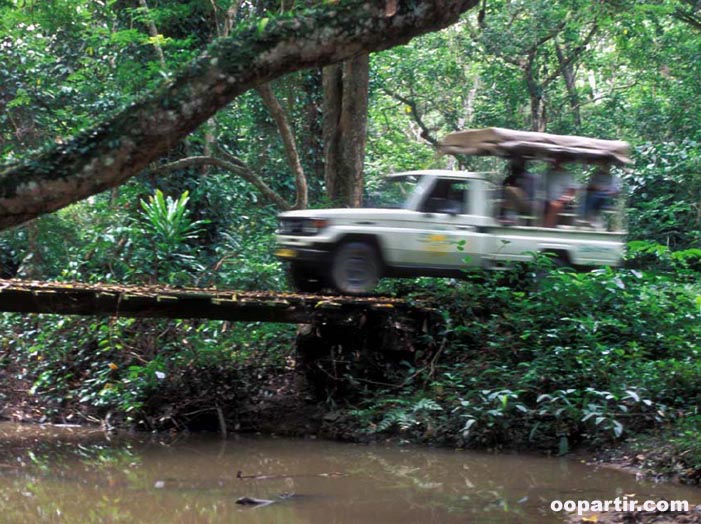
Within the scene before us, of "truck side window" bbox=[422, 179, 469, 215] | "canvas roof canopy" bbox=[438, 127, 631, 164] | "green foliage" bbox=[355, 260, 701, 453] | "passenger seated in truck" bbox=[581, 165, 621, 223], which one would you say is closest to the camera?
"green foliage" bbox=[355, 260, 701, 453]

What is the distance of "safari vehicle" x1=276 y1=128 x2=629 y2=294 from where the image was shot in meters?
9.68

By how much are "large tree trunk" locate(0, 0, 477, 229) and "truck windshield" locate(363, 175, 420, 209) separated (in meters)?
4.63

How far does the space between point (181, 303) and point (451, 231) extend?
3212 mm

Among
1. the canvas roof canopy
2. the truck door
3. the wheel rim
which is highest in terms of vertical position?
the canvas roof canopy

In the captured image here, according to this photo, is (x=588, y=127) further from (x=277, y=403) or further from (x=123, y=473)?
(x=123, y=473)

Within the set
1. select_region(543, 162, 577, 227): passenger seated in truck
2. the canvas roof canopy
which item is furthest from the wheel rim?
select_region(543, 162, 577, 227): passenger seated in truck

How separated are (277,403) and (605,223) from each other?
4632 mm

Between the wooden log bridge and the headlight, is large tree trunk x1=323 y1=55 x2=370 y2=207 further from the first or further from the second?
the wooden log bridge

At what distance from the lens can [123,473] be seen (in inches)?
306

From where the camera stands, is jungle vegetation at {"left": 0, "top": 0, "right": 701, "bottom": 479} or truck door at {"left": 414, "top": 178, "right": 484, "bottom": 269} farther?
truck door at {"left": 414, "top": 178, "right": 484, "bottom": 269}

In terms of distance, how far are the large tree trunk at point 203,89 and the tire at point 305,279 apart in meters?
4.73

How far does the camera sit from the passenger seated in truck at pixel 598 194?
34.8 ft

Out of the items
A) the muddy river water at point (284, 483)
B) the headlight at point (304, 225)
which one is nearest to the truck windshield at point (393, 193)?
the headlight at point (304, 225)

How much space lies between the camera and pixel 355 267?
9.80 m
